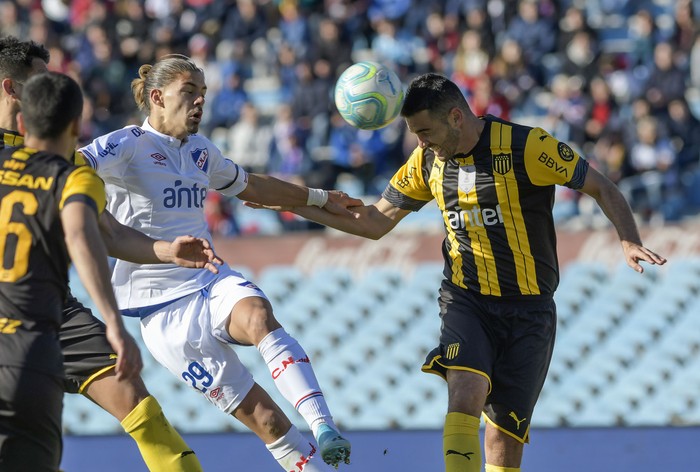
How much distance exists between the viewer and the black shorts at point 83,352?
20.3 feet

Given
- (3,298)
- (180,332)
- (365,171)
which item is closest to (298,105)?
(365,171)

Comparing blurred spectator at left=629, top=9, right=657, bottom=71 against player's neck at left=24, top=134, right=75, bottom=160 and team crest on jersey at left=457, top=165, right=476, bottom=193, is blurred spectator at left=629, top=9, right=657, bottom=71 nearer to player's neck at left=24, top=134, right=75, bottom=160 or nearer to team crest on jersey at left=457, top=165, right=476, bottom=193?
team crest on jersey at left=457, top=165, right=476, bottom=193

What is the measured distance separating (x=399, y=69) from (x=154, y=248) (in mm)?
10810

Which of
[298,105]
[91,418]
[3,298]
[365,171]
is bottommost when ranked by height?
[91,418]

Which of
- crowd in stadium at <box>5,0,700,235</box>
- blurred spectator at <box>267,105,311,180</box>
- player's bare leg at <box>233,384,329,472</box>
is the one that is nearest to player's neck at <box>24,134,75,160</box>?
player's bare leg at <box>233,384,329,472</box>

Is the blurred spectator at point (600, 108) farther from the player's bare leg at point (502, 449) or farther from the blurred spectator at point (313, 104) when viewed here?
the player's bare leg at point (502, 449)

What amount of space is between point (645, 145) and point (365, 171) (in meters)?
3.51

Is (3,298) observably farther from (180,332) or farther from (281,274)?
(281,274)

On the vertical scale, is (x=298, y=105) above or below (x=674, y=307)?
above

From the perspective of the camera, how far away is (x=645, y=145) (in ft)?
45.8

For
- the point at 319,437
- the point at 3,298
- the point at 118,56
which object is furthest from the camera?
the point at 118,56

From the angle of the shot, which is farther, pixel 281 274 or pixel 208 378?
pixel 281 274

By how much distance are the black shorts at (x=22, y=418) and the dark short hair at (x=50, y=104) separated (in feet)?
3.40

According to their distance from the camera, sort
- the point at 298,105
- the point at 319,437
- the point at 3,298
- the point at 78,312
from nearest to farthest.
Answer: the point at 3,298
the point at 319,437
the point at 78,312
the point at 298,105
